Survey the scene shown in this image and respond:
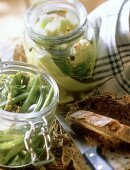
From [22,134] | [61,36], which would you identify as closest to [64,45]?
[61,36]

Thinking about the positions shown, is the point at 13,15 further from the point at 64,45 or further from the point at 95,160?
the point at 95,160

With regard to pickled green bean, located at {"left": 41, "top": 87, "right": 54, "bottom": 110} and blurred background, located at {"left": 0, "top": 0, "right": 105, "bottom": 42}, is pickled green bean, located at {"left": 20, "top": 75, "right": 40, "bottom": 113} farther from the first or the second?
blurred background, located at {"left": 0, "top": 0, "right": 105, "bottom": 42}

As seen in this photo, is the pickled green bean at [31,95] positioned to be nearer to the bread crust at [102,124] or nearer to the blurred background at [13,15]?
the bread crust at [102,124]

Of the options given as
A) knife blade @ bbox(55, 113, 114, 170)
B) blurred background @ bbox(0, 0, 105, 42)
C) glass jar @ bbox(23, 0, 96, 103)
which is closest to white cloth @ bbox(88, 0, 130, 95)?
glass jar @ bbox(23, 0, 96, 103)

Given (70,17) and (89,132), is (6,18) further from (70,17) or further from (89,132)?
(89,132)

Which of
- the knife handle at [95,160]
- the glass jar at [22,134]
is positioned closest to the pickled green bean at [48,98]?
the glass jar at [22,134]

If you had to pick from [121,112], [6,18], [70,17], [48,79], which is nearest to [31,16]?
[70,17]
